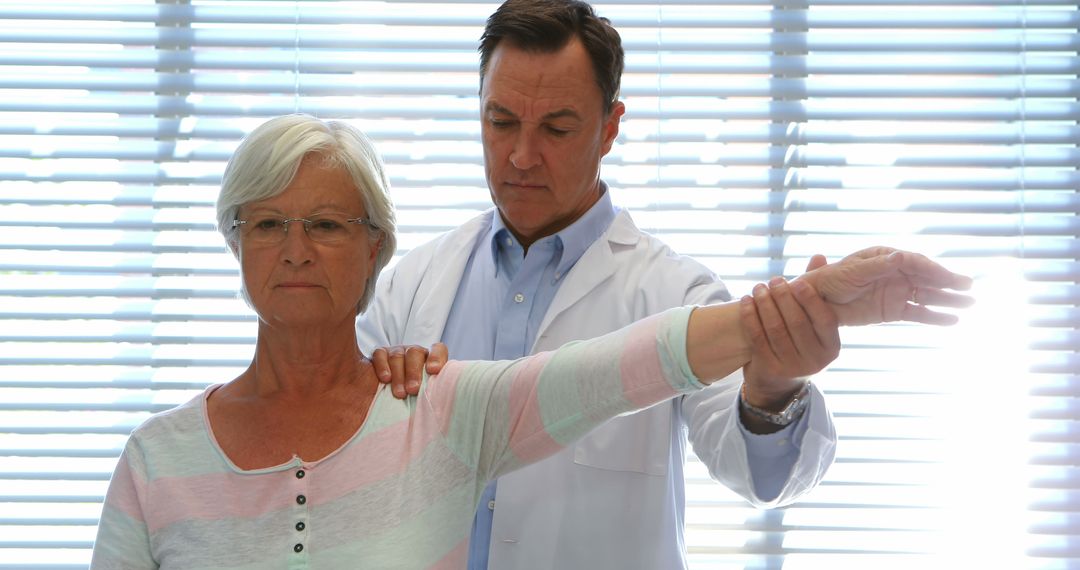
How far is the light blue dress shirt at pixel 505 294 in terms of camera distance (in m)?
1.78

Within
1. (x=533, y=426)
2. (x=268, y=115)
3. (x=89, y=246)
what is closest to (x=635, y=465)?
(x=533, y=426)

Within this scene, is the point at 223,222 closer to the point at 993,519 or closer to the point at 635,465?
the point at 635,465

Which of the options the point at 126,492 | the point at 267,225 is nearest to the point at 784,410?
the point at 267,225

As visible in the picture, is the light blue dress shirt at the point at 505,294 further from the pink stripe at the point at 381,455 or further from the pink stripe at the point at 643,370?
the pink stripe at the point at 643,370

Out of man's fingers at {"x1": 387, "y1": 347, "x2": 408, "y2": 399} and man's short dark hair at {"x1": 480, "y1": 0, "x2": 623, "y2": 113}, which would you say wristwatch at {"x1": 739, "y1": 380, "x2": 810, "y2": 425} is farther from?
man's short dark hair at {"x1": 480, "y1": 0, "x2": 623, "y2": 113}

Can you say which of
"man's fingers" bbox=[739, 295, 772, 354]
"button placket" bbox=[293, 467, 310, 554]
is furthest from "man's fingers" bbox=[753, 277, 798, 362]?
"button placket" bbox=[293, 467, 310, 554]

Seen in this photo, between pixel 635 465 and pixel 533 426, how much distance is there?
46 centimetres

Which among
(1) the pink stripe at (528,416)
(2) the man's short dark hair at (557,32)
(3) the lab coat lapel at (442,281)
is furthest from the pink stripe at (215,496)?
(2) the man's short dark hair at (557,32)

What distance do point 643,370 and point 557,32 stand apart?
2.45 ft

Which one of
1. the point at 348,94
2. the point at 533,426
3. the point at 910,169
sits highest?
the point at 348,94

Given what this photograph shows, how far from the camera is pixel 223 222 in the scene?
1.36 metres

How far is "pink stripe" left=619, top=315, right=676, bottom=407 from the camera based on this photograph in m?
1.21

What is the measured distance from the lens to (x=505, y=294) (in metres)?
1.84

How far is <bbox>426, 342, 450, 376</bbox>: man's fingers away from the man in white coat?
0.36 metres
